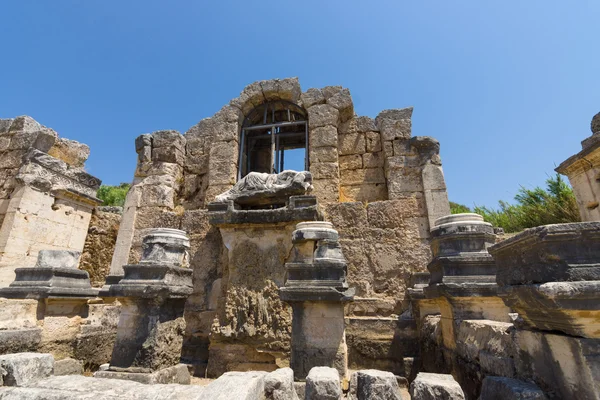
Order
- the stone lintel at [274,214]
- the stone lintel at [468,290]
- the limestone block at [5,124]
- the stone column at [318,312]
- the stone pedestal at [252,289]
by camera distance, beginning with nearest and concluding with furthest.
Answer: the stone lintel at [468,290] → the stone column at [318,312] → the stone pedestal at [252,289] → the stone lintel at [274,214] → the limestone block at [5,124]

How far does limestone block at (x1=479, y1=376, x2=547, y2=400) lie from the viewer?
148 cm

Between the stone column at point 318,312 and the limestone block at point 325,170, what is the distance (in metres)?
2.68

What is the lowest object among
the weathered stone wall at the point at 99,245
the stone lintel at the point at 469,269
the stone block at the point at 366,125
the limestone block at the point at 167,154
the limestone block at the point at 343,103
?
the stone lintel at the point at 469,269

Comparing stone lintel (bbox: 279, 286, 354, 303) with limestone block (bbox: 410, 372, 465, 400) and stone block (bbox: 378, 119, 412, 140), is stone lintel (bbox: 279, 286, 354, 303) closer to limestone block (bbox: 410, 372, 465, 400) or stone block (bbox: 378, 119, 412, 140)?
limestone block (bbox: 410, 372, 465, 400)

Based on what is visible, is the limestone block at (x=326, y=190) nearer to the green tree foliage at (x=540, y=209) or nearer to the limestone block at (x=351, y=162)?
the limestone block at (x=351, y=162)

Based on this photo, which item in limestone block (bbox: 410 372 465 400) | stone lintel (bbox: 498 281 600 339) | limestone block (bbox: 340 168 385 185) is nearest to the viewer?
stone lintel (bbox: 498 281 600 339)

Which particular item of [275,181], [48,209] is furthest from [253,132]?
[48,209]

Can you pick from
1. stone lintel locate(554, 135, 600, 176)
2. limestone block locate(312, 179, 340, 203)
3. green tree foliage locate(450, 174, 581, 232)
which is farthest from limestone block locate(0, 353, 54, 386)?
green tree foliage locate(450, 174, 581, 232)

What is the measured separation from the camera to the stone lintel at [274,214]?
4.39 meters

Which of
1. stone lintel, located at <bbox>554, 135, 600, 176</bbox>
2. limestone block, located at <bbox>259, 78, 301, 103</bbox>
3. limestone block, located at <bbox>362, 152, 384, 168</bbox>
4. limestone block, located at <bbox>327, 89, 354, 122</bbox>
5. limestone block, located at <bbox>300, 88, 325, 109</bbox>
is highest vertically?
limestone block, located at <bbox>259, 78, 301, 103</bbox>

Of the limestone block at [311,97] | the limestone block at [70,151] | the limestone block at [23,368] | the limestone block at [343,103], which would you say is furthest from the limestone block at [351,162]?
the limestone block at [70,151]

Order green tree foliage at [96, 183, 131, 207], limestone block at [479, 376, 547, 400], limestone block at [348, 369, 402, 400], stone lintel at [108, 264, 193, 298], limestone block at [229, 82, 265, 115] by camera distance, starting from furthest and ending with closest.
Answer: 1. green tree foliage at [96, 183, 131, 207]
2. limestone block at [229, 82, 265, 115]
3. stone lintel at [108, 264, 193, 298]
4. limestone block at [348, 369, 402, 400]
5. limestone block at [479, 376, 547, 400]

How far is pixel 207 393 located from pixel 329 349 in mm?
1443

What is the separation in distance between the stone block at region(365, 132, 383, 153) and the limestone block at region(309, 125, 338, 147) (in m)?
0.63
